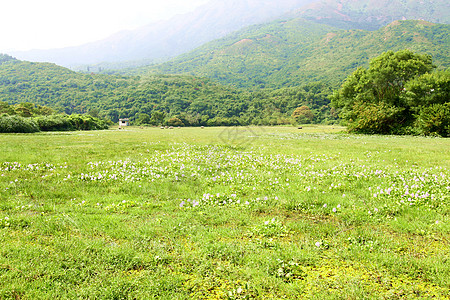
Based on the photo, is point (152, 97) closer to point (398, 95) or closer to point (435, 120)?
point (398, 95)

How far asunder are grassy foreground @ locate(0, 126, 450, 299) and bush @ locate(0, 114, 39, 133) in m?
30.2

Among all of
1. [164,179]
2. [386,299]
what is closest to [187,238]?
[386,299]

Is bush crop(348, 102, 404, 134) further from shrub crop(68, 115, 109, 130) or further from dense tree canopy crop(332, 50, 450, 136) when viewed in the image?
shrub crop(68, 115, 109, 130)

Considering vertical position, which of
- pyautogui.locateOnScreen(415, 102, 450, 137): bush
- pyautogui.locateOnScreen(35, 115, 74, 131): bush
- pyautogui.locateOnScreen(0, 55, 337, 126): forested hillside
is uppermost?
pyautogui.locateOnScreen(0, 55, 337, 126): forested hillside

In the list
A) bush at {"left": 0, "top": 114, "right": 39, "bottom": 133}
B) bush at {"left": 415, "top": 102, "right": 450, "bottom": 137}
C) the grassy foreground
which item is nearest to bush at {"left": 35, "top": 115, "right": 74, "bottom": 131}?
bush at {"left": 0, "top": 114, "right": 39, "bottom": 133}

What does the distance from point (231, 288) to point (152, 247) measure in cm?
168

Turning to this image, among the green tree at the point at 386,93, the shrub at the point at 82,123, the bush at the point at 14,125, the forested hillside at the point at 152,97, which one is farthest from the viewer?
the forested hillside at the point at 152,97

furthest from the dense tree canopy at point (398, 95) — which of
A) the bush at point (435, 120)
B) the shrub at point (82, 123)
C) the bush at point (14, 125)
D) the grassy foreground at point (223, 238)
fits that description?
the shrub at point (82, 123)

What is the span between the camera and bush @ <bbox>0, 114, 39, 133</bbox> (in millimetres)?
29552

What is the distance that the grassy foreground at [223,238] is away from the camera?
3.08m

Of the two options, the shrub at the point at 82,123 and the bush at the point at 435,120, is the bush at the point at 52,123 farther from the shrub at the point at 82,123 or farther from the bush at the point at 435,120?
the bush at the point at 435,120

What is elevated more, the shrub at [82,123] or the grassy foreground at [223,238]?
the shrub at [82,123]

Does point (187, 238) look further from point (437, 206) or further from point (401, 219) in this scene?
point (437, 206)

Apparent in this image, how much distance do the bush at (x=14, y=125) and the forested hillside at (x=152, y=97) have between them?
82849 mm
